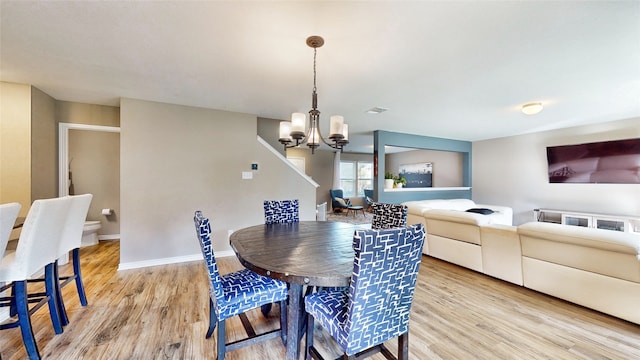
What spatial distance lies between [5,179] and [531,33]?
552 cm

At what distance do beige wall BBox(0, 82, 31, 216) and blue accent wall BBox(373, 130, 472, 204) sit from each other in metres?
5.29

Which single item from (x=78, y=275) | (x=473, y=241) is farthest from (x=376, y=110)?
(x=78, y=275)

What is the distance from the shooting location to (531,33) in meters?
1.85

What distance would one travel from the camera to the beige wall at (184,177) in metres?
3.32

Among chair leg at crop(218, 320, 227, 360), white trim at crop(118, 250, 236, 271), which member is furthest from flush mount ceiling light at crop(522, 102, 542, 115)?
white trim at crop(118, 250, 236, 271)

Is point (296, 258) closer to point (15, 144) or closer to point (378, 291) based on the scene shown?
point (378, 291)

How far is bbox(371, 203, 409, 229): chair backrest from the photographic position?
2414mm

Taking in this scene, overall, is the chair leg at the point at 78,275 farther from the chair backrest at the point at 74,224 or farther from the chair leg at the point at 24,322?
the chair leg at the point at 24,322

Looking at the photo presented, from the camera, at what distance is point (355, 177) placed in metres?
9.39

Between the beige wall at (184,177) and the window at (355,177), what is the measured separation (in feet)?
17.0

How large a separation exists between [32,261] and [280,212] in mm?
1938

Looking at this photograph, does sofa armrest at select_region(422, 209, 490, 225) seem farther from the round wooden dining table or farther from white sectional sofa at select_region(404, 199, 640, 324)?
the round wooden dining table

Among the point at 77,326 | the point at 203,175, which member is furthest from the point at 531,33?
the point at 77,326

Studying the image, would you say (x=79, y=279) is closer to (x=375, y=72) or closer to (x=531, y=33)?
(x=375, y=72)
